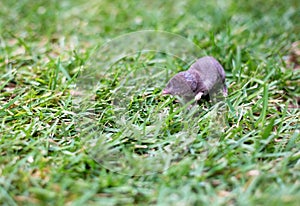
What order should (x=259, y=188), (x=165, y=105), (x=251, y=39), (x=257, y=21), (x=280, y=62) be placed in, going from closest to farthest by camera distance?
(x=259, y=188) → (x=165, y=105) → (x=280, y=62) → (x=251, y=39) → (x=257, y=21)

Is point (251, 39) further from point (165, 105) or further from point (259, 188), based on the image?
point (259, 188)

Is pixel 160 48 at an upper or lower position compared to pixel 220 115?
upper

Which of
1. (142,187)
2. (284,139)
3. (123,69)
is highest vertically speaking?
(123,69)

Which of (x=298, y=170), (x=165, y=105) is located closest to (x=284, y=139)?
(x=298, y=170)

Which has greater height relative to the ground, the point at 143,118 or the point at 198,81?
the point at 198,81

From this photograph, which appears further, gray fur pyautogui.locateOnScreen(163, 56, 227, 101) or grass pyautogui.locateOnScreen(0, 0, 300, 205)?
gray fur pyautogui.locateOnScreen(163, 56, 227, 101)

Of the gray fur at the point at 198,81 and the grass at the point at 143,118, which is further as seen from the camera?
the gray fur at the point at 198,81

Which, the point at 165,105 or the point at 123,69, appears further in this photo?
the point at 123,69

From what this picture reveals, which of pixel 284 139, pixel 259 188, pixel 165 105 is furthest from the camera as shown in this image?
pixel 165 105
